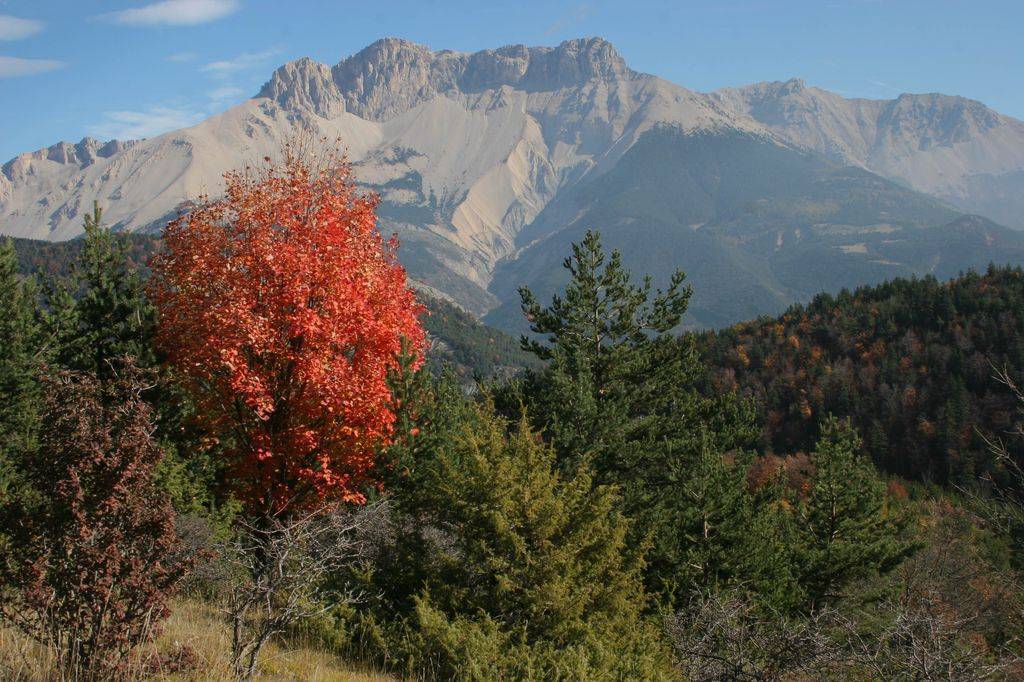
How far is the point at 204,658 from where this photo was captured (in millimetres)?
7852

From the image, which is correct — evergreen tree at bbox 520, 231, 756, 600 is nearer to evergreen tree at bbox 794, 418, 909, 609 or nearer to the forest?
the forest

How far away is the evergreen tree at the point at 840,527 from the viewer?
102ft

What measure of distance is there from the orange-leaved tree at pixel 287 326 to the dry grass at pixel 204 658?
14.0 ft

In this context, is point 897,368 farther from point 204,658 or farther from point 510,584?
point 204,658

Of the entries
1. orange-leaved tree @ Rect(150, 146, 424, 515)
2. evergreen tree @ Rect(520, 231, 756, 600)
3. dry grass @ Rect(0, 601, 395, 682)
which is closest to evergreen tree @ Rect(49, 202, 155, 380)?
orange-leaved tree @ Rect(150, 146, 424, 515)

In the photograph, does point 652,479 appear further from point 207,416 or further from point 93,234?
point 93,234

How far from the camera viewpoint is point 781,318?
137m

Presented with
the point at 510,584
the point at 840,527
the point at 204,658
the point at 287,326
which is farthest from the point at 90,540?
the point at 840,527

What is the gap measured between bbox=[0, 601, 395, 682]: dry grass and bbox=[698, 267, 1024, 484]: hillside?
101 meters

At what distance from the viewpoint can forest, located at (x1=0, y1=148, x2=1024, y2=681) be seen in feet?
23.5

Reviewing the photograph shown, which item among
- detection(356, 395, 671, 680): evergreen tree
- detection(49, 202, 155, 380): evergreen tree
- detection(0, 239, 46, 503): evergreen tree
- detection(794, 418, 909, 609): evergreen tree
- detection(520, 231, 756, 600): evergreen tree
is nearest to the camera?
detection(356, 395, 671, 680): evergreen tree

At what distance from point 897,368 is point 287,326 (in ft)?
395

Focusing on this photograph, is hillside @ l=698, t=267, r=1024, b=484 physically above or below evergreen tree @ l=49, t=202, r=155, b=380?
below

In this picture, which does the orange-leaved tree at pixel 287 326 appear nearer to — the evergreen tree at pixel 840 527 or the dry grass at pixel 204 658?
the dry grass at pixel 204 658
